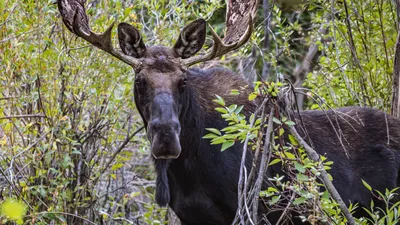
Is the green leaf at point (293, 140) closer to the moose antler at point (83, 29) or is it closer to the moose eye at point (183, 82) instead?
the moose eye at point (183, 82)

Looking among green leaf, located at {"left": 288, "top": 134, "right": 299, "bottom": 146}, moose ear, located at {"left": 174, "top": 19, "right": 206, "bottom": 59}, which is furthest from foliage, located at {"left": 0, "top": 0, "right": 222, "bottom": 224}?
green leaf, located at {"left": 288, "top": 134, "right": 299, "bottom": 146}

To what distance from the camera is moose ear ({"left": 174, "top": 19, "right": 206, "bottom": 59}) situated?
5984mm

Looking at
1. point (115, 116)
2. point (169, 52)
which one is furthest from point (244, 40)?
point (115, 116)

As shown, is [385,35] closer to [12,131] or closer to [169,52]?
[169,52]

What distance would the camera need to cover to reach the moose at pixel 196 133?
5590 mm

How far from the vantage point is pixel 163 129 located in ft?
17.2

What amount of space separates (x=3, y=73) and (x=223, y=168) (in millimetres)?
2298

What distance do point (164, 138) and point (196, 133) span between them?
84cm

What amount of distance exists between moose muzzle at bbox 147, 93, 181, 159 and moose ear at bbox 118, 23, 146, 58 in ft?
2.21

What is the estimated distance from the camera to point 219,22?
13539mm

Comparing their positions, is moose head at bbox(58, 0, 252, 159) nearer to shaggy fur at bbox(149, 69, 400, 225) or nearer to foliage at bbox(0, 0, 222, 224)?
shaggy fur at bbox(149, 69, 400, 225)

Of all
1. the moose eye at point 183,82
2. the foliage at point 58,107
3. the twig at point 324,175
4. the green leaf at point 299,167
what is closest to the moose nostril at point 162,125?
the moose eye at point 183,82

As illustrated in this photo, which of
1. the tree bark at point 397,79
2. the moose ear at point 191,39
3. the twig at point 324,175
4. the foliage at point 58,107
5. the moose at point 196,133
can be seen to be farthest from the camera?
the foliage at point 58,107

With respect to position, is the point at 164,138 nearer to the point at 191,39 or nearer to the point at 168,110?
the point at 168,110
